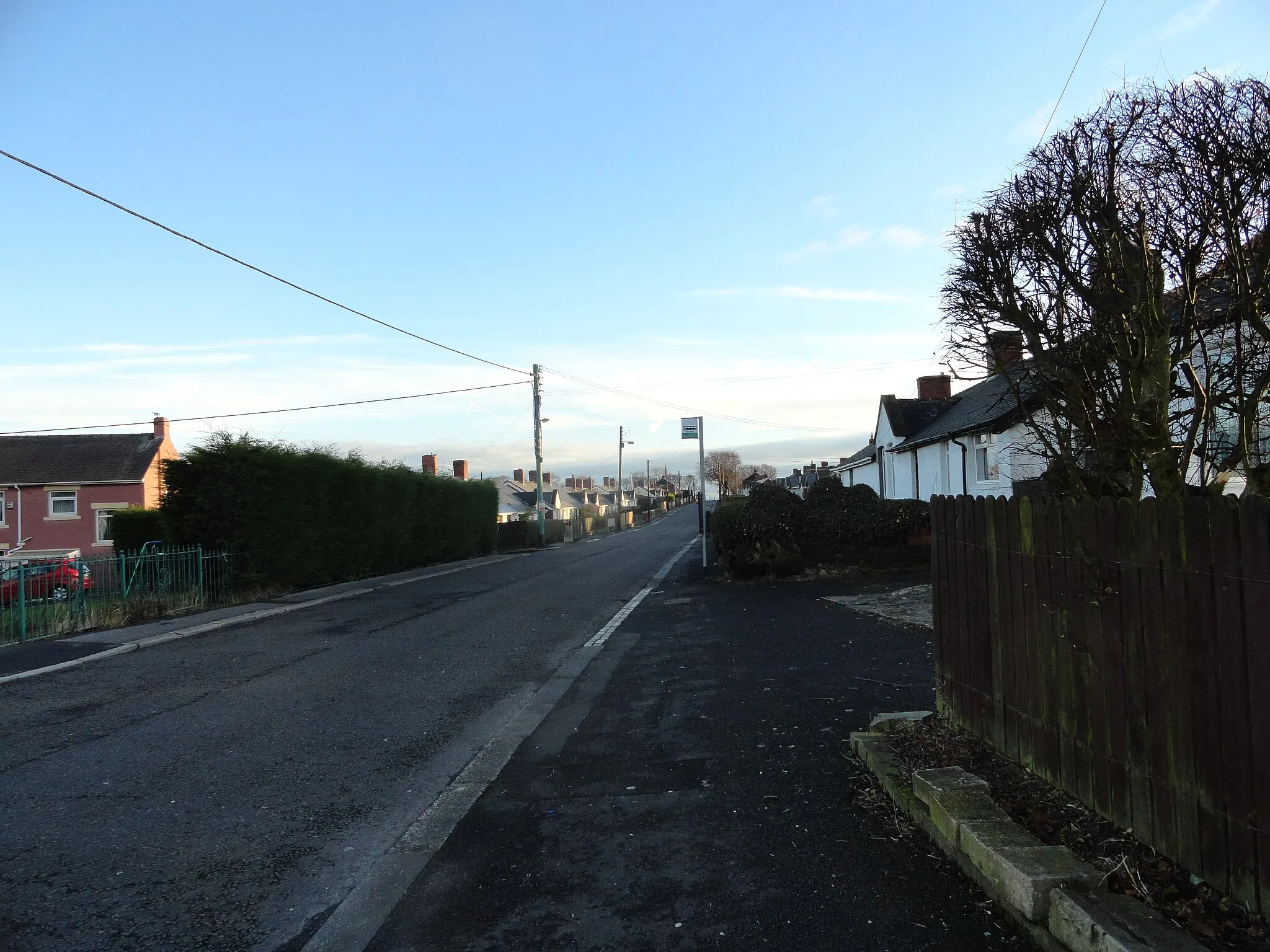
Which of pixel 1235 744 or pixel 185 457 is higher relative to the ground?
pixel 185 457

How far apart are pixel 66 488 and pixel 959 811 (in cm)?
4469

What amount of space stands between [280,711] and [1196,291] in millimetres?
7762

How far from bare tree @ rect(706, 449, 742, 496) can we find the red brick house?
78.9 metres

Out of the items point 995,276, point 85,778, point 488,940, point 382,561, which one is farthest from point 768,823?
point 382,561

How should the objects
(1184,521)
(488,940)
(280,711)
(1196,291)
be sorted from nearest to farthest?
(1184,521) → (488,940) → (1196,291) → (280,711)

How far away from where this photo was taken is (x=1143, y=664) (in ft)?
11.4

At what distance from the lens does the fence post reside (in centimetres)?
1238

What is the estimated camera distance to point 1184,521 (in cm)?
317

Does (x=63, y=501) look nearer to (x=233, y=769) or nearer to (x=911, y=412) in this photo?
(x=911, y=412)

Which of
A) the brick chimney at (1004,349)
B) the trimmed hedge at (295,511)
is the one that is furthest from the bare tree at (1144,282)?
the trimmed hedge at (295,511)

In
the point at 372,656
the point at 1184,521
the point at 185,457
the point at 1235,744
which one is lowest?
the point at 372,656

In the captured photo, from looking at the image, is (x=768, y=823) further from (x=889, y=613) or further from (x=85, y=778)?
(x=889, y=613)

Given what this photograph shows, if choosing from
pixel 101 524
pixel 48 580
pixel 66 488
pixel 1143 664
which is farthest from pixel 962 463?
pixel 66 488

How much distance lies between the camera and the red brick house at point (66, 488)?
37.9 m
